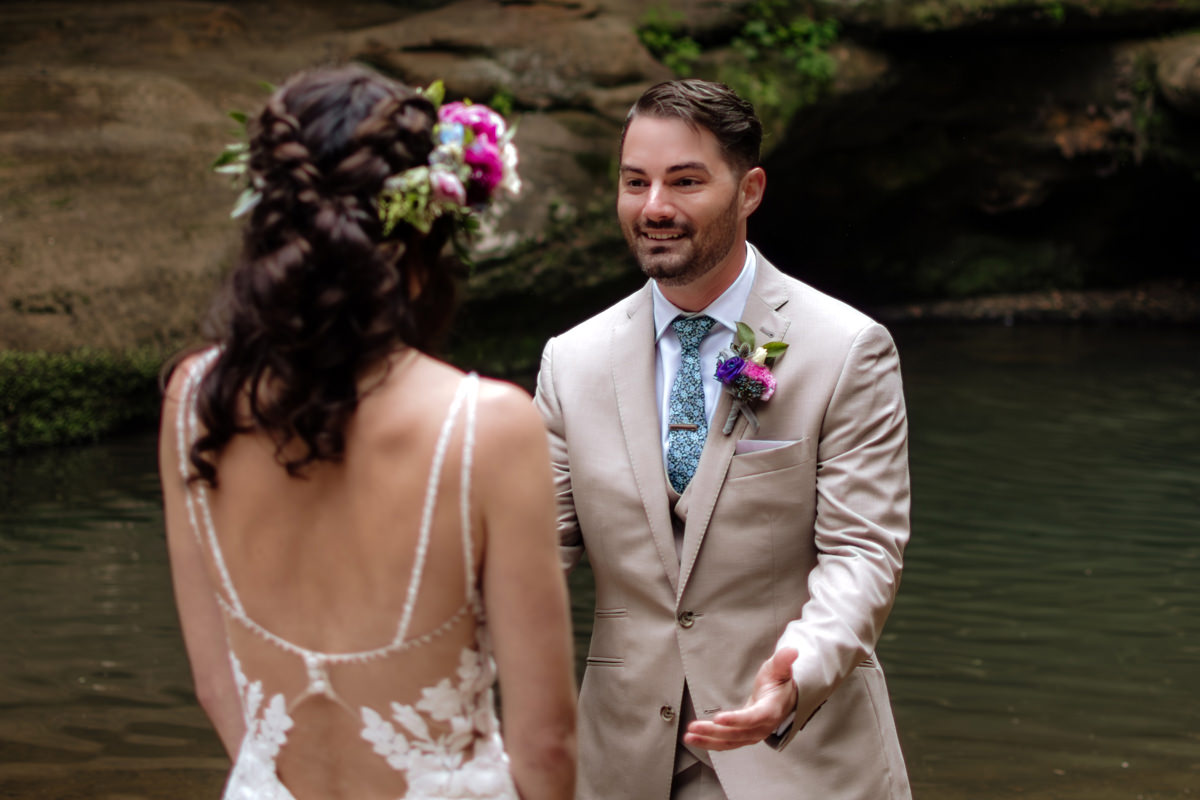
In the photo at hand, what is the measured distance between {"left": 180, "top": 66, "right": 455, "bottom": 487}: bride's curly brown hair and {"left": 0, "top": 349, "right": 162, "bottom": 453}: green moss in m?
7.84

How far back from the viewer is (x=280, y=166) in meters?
1.47

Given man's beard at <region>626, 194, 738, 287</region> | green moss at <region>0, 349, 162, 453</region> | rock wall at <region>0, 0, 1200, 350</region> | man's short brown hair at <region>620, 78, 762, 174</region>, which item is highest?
man's short brown hair at <region>620, 78, 762, 174</region>

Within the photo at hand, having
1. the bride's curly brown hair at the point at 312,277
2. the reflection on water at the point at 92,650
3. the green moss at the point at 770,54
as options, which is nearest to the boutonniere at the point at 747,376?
the bride's curly brown hair at the point at 312,277

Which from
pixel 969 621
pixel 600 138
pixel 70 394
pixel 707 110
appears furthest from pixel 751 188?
pixel 600 138

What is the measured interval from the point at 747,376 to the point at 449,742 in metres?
A: 1.01

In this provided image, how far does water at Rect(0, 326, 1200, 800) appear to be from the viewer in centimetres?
473

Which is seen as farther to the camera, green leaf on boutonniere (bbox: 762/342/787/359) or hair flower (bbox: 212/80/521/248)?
green leaf on boutonniere (bbox: 762/342/787/359)

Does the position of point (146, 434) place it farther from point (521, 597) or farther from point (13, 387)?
point (521, 597)

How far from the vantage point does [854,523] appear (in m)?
2.26

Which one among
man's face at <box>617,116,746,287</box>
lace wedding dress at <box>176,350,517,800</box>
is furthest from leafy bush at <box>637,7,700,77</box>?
lace wedding dress at <box>176,350,517,800</box>

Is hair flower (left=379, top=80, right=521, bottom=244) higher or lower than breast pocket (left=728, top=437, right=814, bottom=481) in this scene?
higher

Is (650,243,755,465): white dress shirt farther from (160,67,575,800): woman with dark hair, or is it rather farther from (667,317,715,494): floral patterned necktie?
(160,67,575,800): woman with dark hair

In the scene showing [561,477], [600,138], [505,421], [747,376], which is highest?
[505,421]

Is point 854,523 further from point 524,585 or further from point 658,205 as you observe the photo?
point 524,585
